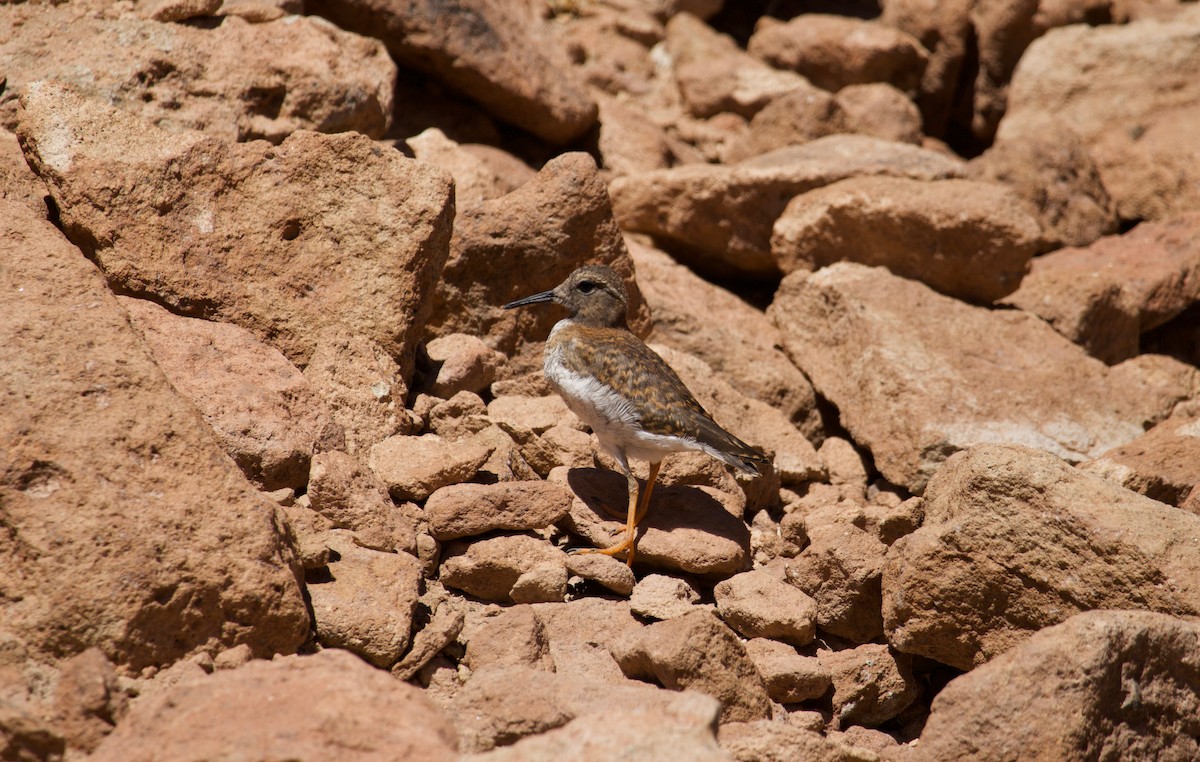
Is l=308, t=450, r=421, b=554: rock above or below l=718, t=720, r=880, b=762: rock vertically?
below

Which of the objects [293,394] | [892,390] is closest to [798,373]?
[892,390]

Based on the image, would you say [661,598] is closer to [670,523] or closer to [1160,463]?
[670,523]

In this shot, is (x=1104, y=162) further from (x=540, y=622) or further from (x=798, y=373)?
(x=540, y=622)

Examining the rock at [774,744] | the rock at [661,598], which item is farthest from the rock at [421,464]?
the rock at [774,744]

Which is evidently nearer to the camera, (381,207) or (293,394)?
(293,394)

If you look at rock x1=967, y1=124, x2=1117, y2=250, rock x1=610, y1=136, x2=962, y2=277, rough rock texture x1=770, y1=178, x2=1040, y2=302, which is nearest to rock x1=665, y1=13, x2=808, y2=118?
rock x1=610, y1=136, x2=962, y2=277

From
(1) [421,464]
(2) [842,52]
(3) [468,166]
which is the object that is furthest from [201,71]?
(2) [842,52]

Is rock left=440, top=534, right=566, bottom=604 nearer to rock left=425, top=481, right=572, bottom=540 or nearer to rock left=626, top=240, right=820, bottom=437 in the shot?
rock left=425, top=481, right=572, bottom=540

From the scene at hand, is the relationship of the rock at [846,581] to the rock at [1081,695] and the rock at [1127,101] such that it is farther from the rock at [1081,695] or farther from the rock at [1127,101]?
the rock at [1127,101]
